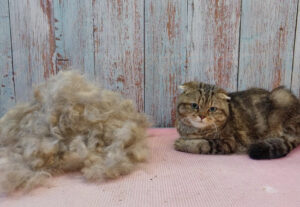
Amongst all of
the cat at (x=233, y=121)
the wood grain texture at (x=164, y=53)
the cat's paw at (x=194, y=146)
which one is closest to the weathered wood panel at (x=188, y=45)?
the wood grain texture at (x=164, y=53)

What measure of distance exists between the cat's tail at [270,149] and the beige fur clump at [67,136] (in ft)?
1.54

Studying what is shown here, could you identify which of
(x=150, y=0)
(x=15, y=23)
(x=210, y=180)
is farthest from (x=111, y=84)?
(x=210, y=180)

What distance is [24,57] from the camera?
62.5 inches

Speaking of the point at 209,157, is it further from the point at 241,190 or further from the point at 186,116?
the point at 241,190

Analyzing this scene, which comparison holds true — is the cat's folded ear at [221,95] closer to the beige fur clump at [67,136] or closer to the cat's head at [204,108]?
the cat's head at [204,108]

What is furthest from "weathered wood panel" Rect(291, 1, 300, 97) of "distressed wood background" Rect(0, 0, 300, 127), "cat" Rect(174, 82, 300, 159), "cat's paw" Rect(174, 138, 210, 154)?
"cat's paw" Rect(174, 138, 210, 154)

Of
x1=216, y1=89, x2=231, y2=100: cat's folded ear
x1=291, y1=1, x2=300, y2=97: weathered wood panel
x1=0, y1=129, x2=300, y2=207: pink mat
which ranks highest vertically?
x1=291, y1=1, x2=300, y2=97: weathered wood panel

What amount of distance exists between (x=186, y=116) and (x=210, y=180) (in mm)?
420

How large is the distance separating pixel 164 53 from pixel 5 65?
0.96 m

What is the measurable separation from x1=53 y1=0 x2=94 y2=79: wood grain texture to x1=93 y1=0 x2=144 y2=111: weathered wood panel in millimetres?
41

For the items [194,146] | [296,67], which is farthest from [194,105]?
[296,67]

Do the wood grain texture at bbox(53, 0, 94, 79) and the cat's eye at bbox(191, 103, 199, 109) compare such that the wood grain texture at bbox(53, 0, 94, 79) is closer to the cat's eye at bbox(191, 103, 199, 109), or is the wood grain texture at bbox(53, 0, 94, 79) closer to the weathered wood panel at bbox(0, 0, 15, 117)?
the weathered wood panel at bbox(0, 0, 15, 117)

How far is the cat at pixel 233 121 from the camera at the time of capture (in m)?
1.23

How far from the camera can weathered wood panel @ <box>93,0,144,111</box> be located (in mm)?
1551
